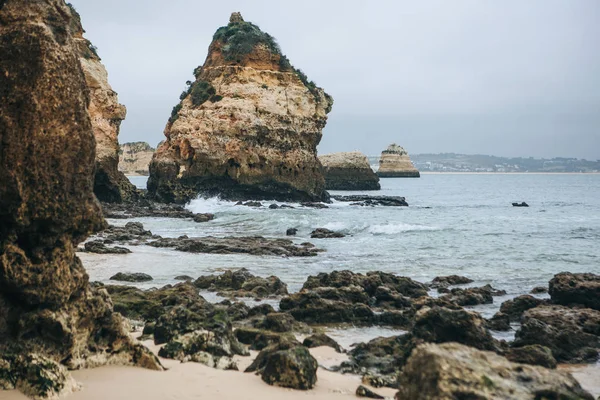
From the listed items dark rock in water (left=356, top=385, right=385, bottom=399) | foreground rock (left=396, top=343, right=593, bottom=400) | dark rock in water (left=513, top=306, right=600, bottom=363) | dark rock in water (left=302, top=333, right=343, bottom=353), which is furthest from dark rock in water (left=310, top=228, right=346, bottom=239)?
foreground rock (left=396, top=343, right=593, bottom=400)

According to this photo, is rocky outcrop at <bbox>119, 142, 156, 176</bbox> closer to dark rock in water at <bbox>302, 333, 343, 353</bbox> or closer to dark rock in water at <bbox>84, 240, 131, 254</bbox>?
dark rock in water at <bbox>84, 240, 131, 254</bbox>

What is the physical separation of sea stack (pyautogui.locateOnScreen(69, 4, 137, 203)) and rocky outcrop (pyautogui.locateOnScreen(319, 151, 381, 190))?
157 feet

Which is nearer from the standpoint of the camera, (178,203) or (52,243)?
(52,243)

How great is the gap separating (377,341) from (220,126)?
39.0m

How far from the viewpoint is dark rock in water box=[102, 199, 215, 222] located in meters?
37.0

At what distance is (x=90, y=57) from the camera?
1710 inches

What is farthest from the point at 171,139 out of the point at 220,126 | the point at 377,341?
the point at 377,341

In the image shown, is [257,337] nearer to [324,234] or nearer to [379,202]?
[324,234]

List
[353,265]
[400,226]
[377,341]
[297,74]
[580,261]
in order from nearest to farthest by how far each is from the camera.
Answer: [377,341] → [353,265] → [580,261] → [400,226] → [297,74]

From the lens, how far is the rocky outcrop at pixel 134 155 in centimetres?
15462

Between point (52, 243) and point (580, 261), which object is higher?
point (52, 243)

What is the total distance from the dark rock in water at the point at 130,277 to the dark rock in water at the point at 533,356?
33.7 feet

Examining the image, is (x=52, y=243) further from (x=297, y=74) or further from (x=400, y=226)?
(x=297, y=74)

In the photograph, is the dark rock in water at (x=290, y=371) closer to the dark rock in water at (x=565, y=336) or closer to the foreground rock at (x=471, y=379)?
the foreground rock at (x=471, y=379)
